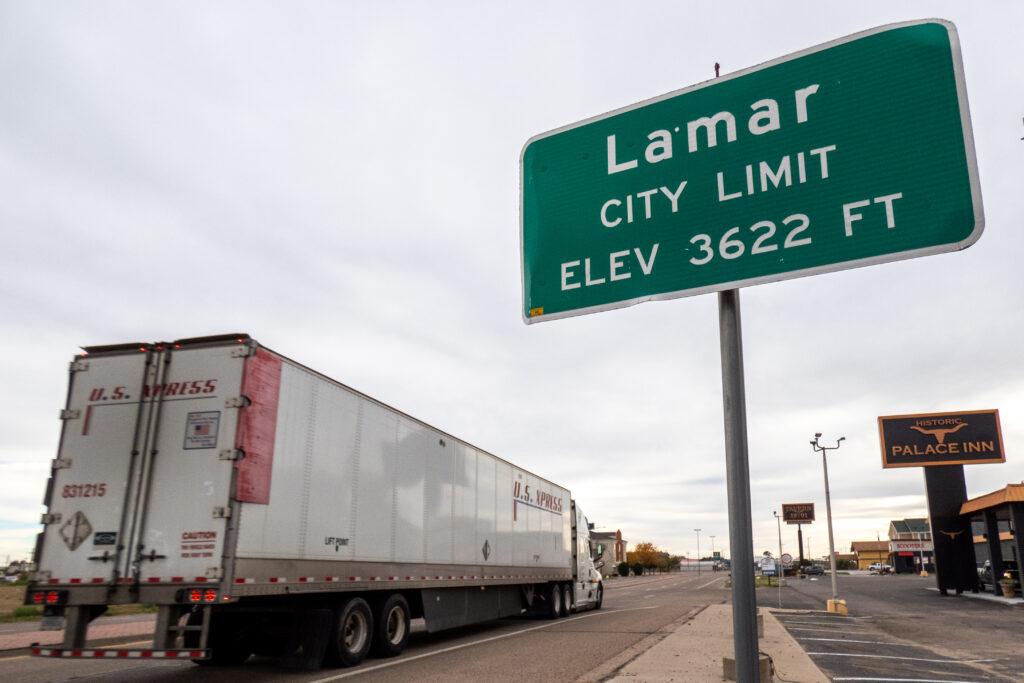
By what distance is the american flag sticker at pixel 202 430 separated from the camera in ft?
30.0

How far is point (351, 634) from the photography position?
11.4 m

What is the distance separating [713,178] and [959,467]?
44153mm

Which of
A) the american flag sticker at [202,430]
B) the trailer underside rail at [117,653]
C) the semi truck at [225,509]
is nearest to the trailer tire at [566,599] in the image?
the semi truck at [225,509]

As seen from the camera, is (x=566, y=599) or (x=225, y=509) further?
(x=566, y=599)

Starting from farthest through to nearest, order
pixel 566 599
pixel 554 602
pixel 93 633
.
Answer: pixel 566 599, pixel 554 602, pixel 93 633

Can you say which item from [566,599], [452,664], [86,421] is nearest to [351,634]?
[452,664]

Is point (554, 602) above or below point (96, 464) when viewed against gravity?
below

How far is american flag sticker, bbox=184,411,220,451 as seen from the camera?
914 centimetres

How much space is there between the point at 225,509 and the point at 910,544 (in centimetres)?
11257

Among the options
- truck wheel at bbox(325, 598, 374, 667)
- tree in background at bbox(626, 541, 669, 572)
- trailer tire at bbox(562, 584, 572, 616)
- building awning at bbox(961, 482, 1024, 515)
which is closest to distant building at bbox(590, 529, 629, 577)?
tree in background at bbox(626, 541, 669, 572)

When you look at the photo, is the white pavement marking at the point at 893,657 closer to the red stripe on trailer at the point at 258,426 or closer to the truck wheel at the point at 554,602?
the truck wheel at the point at 554,602

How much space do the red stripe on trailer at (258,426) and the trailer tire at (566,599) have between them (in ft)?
49.0

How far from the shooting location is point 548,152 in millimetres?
3400

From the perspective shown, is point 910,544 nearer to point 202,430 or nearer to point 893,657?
point 893,657
